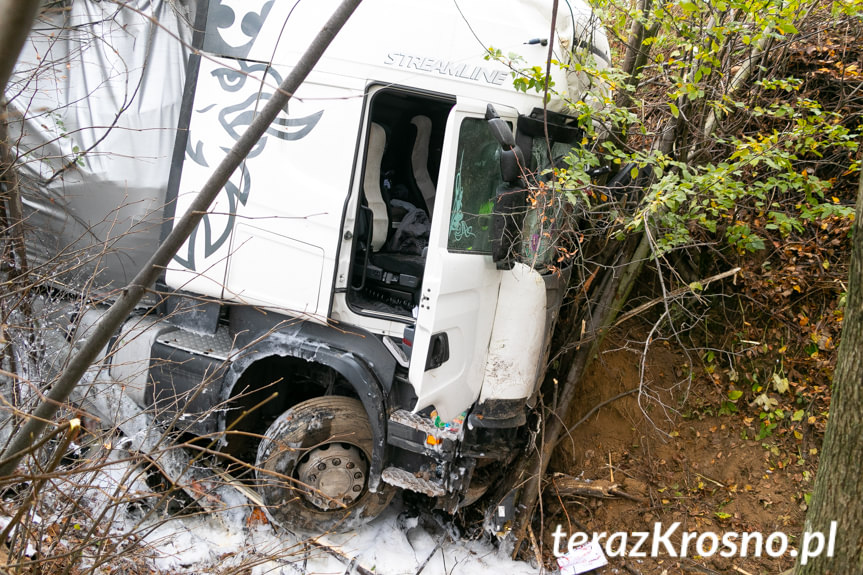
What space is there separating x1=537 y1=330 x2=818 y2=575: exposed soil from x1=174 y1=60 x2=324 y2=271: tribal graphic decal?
2.74 m

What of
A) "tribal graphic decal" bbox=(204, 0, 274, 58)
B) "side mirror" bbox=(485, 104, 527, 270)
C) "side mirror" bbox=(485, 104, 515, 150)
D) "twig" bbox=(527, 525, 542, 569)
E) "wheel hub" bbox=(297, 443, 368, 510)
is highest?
"tribal graphic decal" bbox=(204, 0, 274, 58)

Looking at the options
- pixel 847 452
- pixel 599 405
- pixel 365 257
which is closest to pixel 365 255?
pixel 365 257

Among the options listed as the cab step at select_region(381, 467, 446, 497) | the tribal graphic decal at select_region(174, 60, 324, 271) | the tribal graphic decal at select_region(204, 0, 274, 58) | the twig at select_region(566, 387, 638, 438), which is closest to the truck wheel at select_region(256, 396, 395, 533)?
the cab step at select_region(381, 467, 446, 497)

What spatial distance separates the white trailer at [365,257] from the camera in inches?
127

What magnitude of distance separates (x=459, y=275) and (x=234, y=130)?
5.36 ft

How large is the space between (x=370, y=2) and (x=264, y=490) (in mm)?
2882

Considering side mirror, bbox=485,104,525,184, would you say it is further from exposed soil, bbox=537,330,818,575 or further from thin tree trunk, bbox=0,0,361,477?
exposed soil, bbox=537,330,818,575

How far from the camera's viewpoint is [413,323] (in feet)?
11.6

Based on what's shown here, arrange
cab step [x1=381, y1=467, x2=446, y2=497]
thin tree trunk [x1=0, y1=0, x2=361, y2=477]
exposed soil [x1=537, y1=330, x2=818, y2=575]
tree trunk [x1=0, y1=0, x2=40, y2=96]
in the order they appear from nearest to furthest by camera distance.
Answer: tree trunk [x1=0, y1=0, x2=40, y2=96] < thin tree trunk [x1=0, y1=0, x2=361, y2=477] < cab step [x1=381, y1=467, x2=446, y2=497] < exposed soil [x1=537, y1=330, x2=818, y2=575]

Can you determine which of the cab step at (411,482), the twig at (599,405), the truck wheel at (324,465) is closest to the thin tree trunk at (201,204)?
the truck wheel at (324,465)

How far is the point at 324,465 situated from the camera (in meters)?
3.59

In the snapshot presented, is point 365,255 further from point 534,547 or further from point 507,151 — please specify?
point 534,547

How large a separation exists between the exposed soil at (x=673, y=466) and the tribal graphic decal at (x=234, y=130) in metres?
2.74

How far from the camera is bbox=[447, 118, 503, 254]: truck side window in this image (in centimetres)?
317
